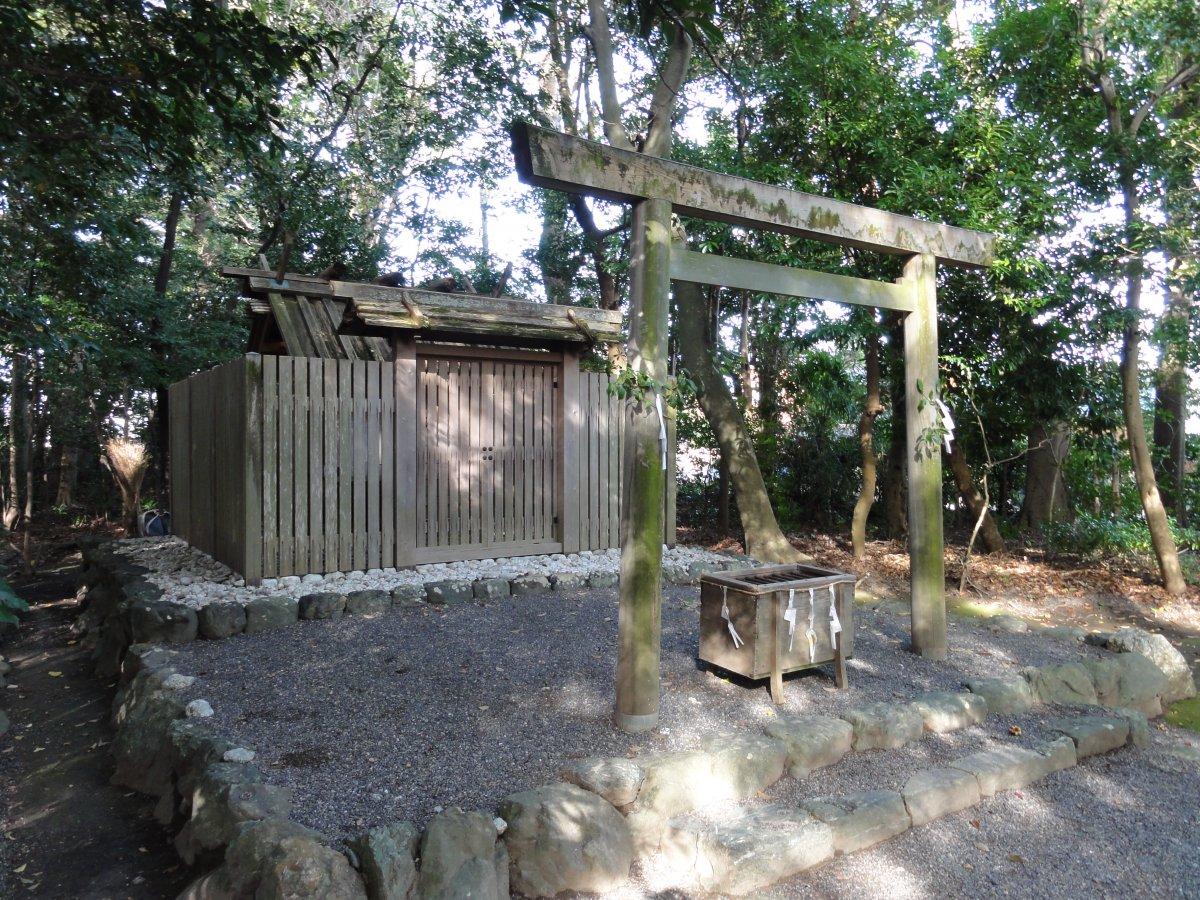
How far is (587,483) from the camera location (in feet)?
27.1

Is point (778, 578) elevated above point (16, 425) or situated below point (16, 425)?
below

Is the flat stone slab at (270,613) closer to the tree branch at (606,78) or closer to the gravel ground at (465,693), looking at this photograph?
the gravel ground at (465,693)

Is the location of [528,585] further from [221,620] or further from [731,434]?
[731,434]

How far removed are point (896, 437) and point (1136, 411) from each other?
2894 mm

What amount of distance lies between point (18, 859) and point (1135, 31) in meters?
10.2

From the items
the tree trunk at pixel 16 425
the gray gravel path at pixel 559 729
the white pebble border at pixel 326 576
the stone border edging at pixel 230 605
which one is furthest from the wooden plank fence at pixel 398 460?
the tree trunk at pixel 16 425

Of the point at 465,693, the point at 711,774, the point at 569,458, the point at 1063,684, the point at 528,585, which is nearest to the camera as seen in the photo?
the point at 711,774

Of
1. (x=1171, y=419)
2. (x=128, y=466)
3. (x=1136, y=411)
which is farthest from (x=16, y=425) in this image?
(x=1171, y=419)

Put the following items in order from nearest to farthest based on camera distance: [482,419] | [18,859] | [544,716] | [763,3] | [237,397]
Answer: [18,859]
[544,716]
[237,397]
[482,419]
[763,3]

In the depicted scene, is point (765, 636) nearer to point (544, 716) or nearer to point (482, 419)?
point (544, 716)

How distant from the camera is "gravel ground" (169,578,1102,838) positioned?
3.23 m

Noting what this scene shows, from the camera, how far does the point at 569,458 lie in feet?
26.5

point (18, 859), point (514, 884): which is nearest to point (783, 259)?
point (514, 884)

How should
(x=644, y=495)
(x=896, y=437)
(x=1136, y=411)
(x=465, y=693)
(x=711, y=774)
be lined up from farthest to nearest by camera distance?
(x=896, y=437) → (x=1136, y=411) → (x=465, y=693) → (x=644, y=495) → (x=711, y=774)
